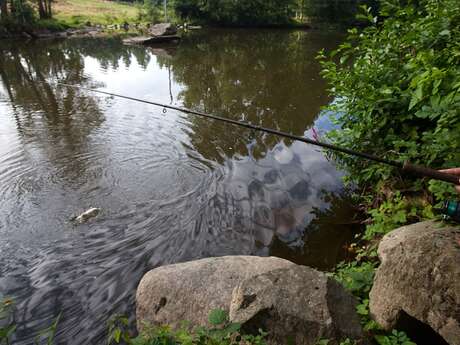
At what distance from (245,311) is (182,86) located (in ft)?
43.5

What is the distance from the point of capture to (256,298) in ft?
8.75

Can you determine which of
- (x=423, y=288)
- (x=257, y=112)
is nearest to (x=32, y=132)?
(x=257, y=112)

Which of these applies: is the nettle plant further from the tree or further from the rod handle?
the tree

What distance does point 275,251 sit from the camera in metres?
4.92

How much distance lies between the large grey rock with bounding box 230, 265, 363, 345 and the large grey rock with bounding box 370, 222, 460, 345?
32cm

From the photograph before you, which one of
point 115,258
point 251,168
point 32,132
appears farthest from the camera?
point 32,132

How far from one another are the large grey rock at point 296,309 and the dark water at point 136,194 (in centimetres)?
194

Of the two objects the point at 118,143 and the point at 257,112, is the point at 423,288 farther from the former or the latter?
the point at 257,112

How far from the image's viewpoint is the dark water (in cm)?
434

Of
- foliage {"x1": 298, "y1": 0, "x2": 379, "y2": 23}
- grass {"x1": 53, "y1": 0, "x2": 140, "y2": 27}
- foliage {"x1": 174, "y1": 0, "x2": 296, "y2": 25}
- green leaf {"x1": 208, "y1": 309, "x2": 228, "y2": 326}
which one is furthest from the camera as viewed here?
foliage {"x1": 298, "y1": 0, "x2": 379, "y2": 23}

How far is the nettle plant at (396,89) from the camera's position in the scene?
3543 millimetres

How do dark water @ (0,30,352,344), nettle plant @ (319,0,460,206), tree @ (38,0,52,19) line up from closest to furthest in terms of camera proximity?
nettle plant @ (319,0,460,206)
dark water @ (0,30,352,344)
tree @ (38,0,52,19)

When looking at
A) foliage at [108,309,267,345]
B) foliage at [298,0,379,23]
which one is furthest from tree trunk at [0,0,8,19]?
foliage at [298,0,379,23]

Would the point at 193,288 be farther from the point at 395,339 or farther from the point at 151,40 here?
the point at 151,40
